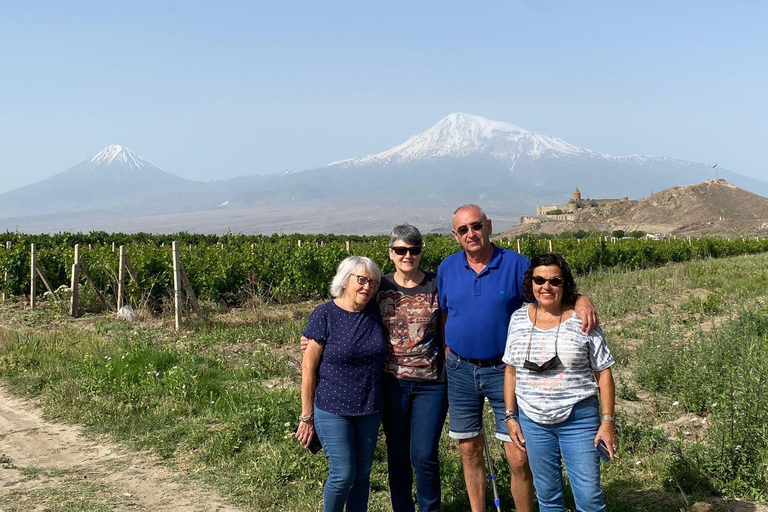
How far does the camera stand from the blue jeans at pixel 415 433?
352 cm

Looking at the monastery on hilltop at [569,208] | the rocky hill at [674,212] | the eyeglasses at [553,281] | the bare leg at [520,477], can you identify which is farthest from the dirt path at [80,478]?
the monastery on hilltop at [569,208]

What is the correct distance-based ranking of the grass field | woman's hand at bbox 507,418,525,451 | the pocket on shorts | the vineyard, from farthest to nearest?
the vineyard → the grass field → the pocket on shorts → woman's hand at bbox 507,418,525,451

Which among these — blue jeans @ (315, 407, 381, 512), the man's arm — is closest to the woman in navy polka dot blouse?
blue jeans @ (315, 407, 381, 512)

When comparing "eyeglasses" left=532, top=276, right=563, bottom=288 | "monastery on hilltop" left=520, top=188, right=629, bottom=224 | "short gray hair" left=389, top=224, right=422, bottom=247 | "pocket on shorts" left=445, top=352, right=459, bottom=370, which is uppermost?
"monastery on hilltop" left=520, top=188, right=629, bottom=224

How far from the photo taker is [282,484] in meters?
4.57

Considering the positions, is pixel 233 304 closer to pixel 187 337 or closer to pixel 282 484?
pixel 187 337

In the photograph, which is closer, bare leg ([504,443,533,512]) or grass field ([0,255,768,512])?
bare leg ([504,443,533,512])

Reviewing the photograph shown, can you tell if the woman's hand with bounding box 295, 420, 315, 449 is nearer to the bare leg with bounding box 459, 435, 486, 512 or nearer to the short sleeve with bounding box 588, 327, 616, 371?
the bare leg with bounding box 459, 435, 486, 512

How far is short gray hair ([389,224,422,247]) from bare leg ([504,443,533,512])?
1214 millimetres

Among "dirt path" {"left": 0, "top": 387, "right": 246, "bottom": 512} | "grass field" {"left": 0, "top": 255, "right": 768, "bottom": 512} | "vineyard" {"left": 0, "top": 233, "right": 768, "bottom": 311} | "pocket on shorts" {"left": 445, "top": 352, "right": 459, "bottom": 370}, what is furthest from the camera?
"vineyard" {"left": 0, "top": 233, "right": 768, "bottom": 311}

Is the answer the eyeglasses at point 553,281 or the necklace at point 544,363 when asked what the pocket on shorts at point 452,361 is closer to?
the necklace at point 544,363

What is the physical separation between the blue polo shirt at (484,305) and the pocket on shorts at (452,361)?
0.07 metres

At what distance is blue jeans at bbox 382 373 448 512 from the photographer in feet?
11.5

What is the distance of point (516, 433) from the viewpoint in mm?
3283
